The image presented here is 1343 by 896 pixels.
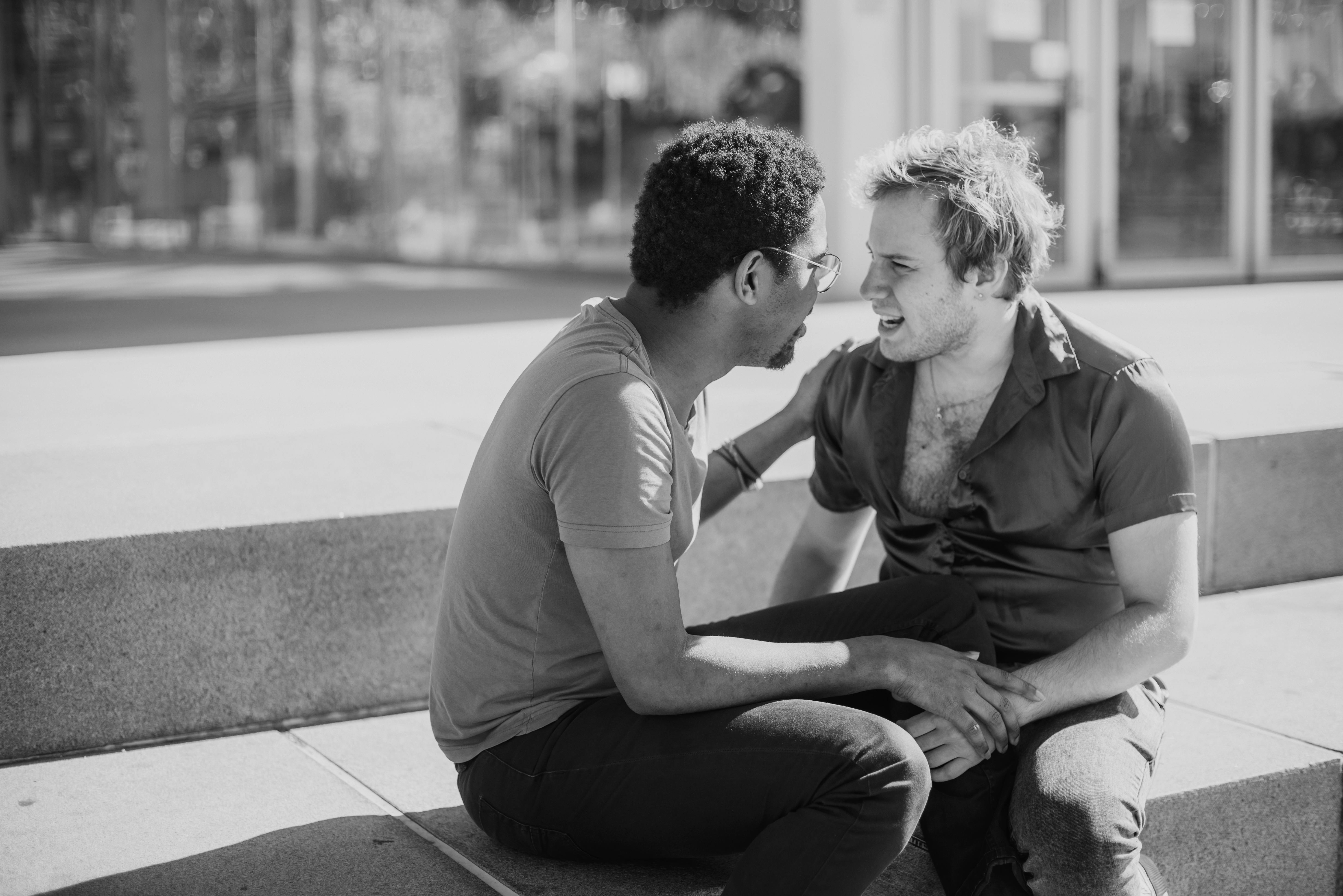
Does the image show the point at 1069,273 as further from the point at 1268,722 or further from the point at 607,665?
the point at 607,665

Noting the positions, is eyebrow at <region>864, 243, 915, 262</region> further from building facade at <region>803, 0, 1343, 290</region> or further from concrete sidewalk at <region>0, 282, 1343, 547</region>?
building facade at <region>803, 0, 1343, 290</region>

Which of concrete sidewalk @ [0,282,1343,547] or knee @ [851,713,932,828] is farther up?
concrete sidewalk @ [0,282,1343,547]

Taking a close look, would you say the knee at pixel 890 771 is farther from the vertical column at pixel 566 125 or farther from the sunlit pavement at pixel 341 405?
the vertical column at pixel 566 125

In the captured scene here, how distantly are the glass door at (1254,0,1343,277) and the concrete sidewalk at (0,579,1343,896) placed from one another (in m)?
9.83

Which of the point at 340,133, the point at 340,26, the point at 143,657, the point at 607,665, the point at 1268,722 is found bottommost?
the point at 1268,722

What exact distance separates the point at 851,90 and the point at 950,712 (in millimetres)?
9316

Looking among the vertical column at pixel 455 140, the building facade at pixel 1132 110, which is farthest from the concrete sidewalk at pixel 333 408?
the vertical column at pixel 455 140

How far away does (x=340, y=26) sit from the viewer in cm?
2030

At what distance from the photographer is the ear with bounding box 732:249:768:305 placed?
2.43 metres

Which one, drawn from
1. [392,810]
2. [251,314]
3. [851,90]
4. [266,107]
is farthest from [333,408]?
[266,107]

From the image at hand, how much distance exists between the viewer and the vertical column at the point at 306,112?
2102 centimetres

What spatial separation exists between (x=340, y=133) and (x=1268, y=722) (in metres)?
19.0

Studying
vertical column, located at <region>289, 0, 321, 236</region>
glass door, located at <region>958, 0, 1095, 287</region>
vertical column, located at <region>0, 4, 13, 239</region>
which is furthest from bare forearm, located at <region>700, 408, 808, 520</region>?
vertical column, located at <region>0, 4, 13, 239</region>

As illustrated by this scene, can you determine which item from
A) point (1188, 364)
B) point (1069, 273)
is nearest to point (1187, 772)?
point (1188, 364)
